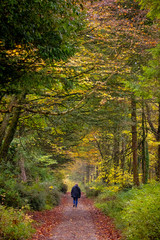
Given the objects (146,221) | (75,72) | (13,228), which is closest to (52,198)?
(13,228)

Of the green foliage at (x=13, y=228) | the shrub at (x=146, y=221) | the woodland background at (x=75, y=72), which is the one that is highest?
the woodland background at (x=75, y=72)

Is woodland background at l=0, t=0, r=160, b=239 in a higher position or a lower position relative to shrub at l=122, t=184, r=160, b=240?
higher

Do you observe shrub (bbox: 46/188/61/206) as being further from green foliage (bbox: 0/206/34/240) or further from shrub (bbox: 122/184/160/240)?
shrub (bbox: 122/184/160/240)

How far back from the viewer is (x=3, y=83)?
4.32 m

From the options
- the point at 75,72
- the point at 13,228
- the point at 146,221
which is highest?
the point at 75,72

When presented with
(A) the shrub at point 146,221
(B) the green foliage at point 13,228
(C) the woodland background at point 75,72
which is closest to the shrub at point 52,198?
(C) the woodland background at point 75,72

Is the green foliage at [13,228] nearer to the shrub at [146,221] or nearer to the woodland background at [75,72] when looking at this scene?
the woodland background at [75,72]

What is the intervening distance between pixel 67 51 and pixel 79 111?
434 centimetres

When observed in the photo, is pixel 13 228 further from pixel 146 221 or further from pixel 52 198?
pixel 52 198

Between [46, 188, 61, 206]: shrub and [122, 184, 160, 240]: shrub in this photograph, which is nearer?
[122, 184, 160, 240]: shrub

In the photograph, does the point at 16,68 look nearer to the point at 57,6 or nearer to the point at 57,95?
the point at 57,6

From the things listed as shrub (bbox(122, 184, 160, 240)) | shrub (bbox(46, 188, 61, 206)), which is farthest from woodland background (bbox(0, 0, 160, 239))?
shrub (bbox(46, 188, 61, 206))

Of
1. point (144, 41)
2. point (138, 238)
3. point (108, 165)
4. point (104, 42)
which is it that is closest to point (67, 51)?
point (104, 42)

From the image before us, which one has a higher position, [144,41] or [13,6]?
[144,41]
